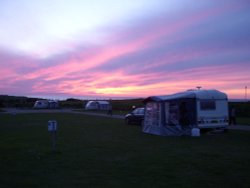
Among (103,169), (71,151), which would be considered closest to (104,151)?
(71,151)

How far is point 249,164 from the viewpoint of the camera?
11.9 meters

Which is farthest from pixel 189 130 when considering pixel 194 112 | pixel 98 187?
pixel 98 187

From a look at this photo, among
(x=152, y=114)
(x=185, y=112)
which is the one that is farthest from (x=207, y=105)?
(x=152, y=114)

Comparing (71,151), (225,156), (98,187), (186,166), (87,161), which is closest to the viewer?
(98,187)

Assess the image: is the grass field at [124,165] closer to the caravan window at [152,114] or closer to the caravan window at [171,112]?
the caravan window at [171,112]

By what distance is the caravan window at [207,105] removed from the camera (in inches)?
956

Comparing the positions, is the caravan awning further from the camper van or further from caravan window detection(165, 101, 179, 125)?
caravan window detection(165, 101, 179, 125)

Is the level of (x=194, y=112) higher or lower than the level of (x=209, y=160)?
higher

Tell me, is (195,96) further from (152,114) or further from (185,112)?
(152,114)

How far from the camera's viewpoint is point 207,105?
80.3ft

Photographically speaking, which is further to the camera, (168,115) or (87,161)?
(168,115)

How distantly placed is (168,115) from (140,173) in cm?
1331

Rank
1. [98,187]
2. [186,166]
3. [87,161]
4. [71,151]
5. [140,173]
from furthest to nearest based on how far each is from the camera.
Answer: [71,151] → [87,161] → [186,166] → [140,173] → [98,187]

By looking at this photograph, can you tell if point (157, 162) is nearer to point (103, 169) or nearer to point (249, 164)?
point (103, 169)
